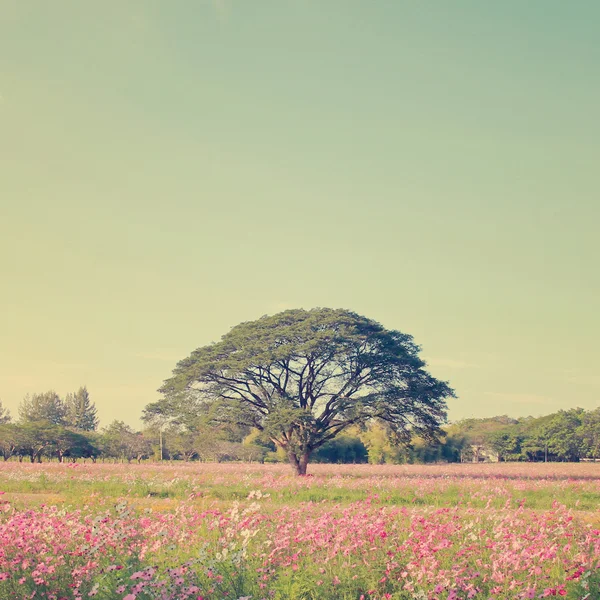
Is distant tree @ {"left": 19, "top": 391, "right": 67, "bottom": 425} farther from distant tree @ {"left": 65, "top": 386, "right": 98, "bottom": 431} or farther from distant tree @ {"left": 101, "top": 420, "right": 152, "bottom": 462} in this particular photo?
distant tree @ {"left": 101, "top": 420, "right": 152, "bottom": 462}

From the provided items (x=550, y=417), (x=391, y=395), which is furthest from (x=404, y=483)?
(x=550, y=417)

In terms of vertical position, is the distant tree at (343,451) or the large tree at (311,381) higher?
the large tree at (311,381)

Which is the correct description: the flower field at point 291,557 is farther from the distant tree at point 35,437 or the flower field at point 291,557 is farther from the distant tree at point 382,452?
the distant tree at point 35,437

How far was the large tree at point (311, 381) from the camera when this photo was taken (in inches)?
1384

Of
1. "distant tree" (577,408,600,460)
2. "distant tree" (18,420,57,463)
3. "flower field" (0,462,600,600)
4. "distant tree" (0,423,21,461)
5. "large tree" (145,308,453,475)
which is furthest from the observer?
"distant tree" (577,408,600,460)

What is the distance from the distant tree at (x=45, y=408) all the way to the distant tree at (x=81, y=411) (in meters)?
3.24

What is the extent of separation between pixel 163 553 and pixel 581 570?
17.3 ft

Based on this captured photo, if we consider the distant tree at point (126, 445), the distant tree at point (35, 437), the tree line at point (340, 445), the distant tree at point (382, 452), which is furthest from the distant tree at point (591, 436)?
the distant tree at point (35, 437)

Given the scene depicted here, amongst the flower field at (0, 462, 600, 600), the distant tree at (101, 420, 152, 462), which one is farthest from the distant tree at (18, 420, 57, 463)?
the flower field at (0, 462, 600, 600)

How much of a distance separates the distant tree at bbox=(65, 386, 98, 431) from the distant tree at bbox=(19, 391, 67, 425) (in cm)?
324

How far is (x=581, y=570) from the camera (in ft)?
23.9

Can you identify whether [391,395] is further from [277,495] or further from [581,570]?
[581,570]

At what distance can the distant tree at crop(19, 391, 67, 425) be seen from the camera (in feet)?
424

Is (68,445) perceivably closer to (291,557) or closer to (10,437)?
(10,437)
